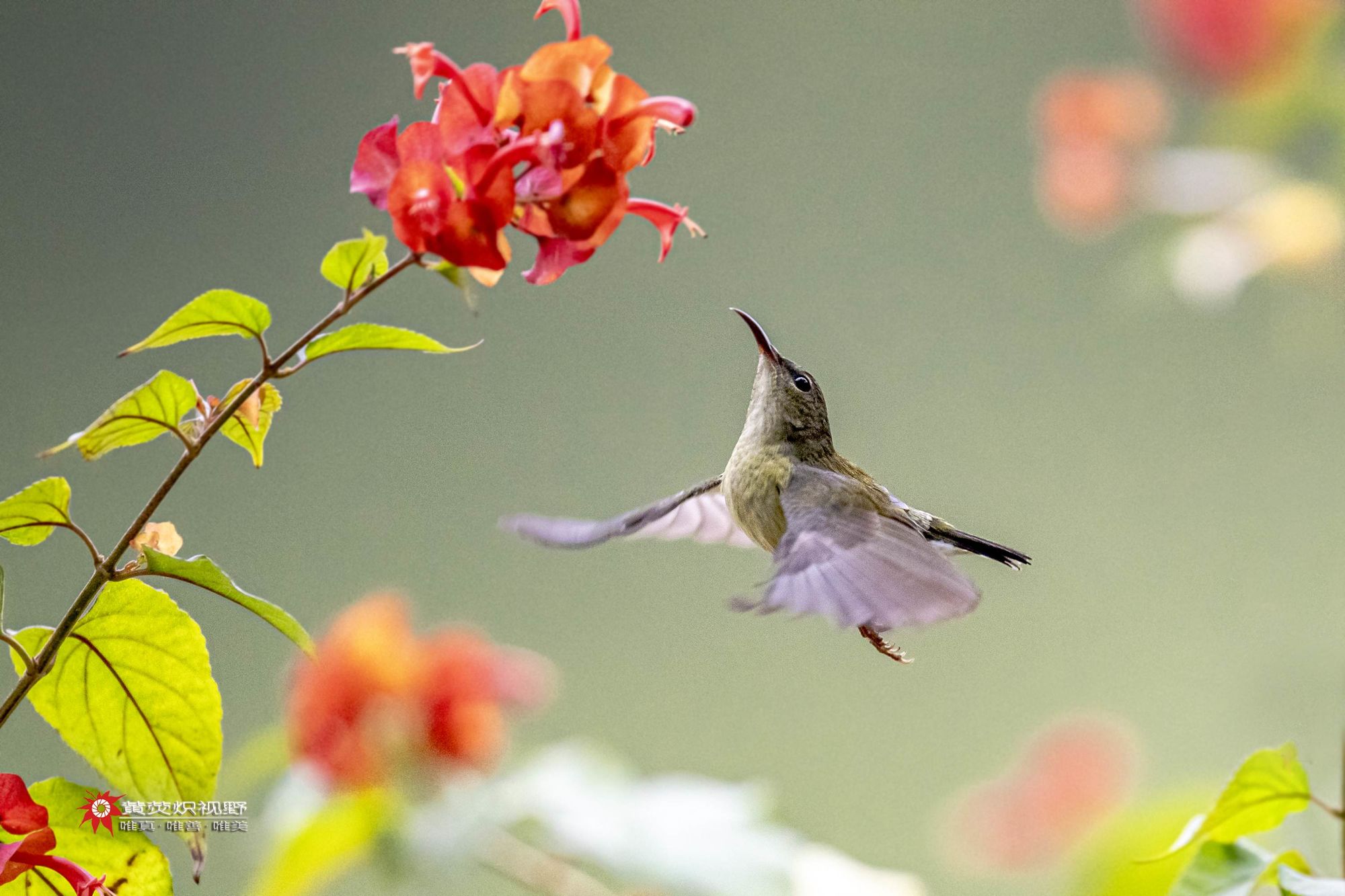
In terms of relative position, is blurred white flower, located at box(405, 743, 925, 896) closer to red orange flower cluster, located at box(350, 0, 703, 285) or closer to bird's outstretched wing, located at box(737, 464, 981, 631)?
bird's outstretched wing, located at box(737, 464, 981, 631)

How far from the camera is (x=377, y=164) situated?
0.41 m

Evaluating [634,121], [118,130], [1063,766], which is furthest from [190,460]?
[118,130]

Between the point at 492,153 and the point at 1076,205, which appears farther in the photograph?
the point at 1076,205

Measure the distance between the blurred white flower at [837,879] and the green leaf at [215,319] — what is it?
28 centimetres

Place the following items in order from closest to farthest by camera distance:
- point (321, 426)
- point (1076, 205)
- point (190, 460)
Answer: point (190, 460), point (1076, 205), point (321, 426)

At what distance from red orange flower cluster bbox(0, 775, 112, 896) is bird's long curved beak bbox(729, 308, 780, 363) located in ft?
1.24

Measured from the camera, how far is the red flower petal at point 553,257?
0.42 metres

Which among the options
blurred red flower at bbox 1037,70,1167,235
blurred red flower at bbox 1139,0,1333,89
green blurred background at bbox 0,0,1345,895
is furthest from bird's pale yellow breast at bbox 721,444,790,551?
green blurred background at bbox 0,0,1345,895

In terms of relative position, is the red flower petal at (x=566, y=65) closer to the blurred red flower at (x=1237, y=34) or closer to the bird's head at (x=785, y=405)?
the bird's head at (x=785, y=405)

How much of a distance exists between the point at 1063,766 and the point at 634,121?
126 centimetres

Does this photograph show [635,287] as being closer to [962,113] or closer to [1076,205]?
[962,113]

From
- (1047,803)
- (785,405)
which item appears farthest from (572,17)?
(1047,803)

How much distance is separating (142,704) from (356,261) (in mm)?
169

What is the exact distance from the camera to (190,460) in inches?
14.1
